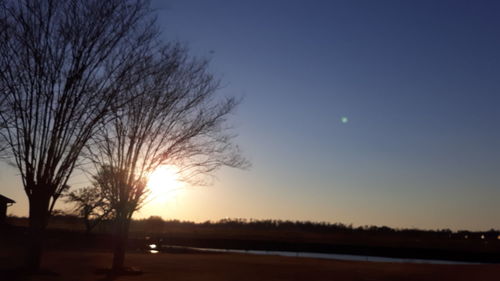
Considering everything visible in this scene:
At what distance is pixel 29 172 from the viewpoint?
1811 centimetres

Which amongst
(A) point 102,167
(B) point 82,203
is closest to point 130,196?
(A) point 102,167

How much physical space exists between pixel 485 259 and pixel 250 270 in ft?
146

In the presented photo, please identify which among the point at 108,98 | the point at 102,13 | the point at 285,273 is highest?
the point at 102,13

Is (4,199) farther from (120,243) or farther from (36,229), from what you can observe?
(36,229)

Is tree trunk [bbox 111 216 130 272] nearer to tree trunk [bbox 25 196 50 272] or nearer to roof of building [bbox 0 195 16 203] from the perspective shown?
tree trunk [bbox 25 196 50 272]

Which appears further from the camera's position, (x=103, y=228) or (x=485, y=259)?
(x=103, y=228)

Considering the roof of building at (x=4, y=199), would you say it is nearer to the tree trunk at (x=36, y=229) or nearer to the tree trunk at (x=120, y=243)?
the tree trunk at (x=120, y=243)

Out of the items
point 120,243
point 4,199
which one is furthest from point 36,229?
point 4,199

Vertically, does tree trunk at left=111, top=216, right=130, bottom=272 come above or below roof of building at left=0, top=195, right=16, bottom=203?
below

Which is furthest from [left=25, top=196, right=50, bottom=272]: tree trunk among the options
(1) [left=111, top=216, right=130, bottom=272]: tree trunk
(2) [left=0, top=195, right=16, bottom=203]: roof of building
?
(2) [left=0, top=195, right=16, bottom=203]: roof of building

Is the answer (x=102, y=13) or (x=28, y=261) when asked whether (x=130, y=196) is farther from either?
(x=102, y=13)

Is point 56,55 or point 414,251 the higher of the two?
point 56,55

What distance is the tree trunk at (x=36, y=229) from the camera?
18156 mm

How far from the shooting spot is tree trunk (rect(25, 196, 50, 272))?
59.6 feet
